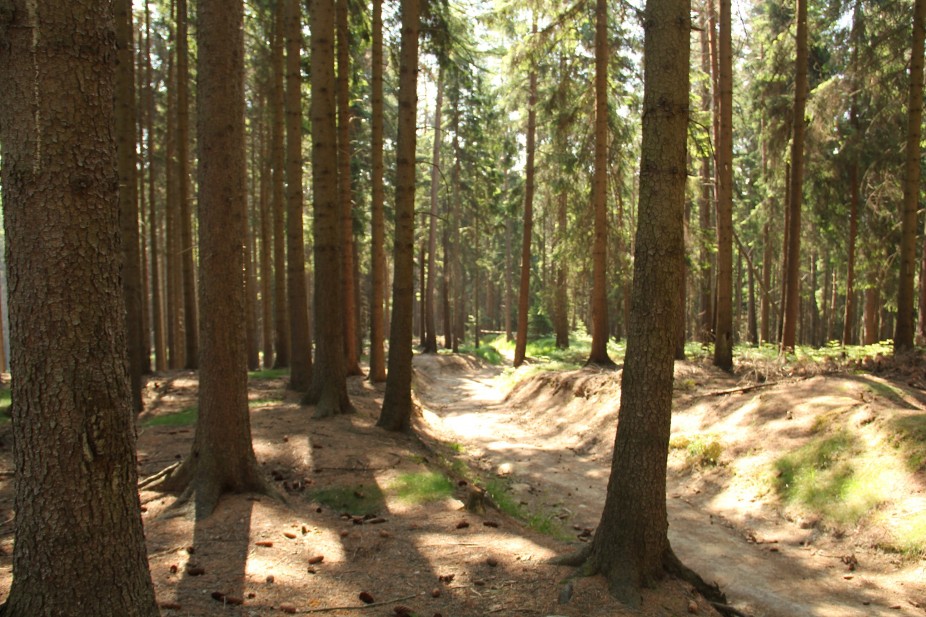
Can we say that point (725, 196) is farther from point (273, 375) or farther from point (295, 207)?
point (273, 375)

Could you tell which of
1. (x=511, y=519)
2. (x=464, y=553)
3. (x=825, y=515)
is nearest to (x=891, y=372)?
(x=825, y=515)

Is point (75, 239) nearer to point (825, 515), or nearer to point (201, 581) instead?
point (201, 581)

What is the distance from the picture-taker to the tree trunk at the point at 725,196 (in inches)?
540

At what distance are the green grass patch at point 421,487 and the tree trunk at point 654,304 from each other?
2545 millimetres

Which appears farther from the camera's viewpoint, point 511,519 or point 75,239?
point 511,519

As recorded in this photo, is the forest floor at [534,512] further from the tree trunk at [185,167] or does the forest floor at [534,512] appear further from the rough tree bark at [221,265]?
the tree trunk at [185,167]

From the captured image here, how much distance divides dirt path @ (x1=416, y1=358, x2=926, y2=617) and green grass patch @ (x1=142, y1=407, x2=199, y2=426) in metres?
4.49

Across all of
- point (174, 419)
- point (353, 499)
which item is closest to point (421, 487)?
point (353, 499)

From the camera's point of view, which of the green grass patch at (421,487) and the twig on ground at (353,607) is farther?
the green grass patch at (421,487)

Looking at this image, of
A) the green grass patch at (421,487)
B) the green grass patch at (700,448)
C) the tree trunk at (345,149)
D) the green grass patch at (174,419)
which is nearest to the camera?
the green grass patch at (421,487)

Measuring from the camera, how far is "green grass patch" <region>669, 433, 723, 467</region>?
1020 centimetres

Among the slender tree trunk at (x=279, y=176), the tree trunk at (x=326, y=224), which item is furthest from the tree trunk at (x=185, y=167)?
the tree trunk at (x=326, y=224)

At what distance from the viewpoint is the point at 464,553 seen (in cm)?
556

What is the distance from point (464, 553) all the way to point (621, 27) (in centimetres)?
1591
